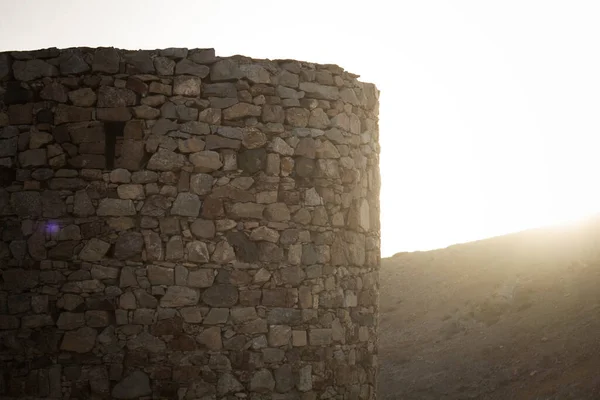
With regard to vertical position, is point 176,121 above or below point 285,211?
above

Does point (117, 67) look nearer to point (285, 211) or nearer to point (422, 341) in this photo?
point (285, 211)

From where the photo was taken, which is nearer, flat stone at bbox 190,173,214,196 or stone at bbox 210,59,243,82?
flat stone at bbox 190,173,214,196

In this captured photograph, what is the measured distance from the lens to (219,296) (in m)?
7.74

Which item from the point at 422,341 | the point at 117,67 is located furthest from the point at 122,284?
the point at 422,341

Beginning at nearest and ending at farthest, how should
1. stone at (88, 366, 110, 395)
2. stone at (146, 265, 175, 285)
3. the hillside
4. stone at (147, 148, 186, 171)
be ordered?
stone at (88, 366, 110, 395) < stone at (146, 265, 175, 285) < stone at (147, 148, 186, 171) < the hillside

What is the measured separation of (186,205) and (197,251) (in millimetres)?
493

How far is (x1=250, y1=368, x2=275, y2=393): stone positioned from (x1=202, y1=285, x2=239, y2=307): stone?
0.79 m

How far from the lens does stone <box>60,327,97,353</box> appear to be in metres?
7.61

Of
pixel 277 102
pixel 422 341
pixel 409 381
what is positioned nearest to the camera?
pixel 277 102

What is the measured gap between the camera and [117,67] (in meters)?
7.86

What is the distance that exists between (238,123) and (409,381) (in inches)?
613

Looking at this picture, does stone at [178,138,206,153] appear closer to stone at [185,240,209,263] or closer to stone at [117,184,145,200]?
stone at [117,184,145,200]

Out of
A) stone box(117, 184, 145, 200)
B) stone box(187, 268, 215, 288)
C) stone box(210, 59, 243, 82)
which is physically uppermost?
stone box(210, 59, 243, 82)

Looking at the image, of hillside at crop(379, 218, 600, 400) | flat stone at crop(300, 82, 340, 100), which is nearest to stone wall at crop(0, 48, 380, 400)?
flat stone at crop(300, 82, 340, 100)
